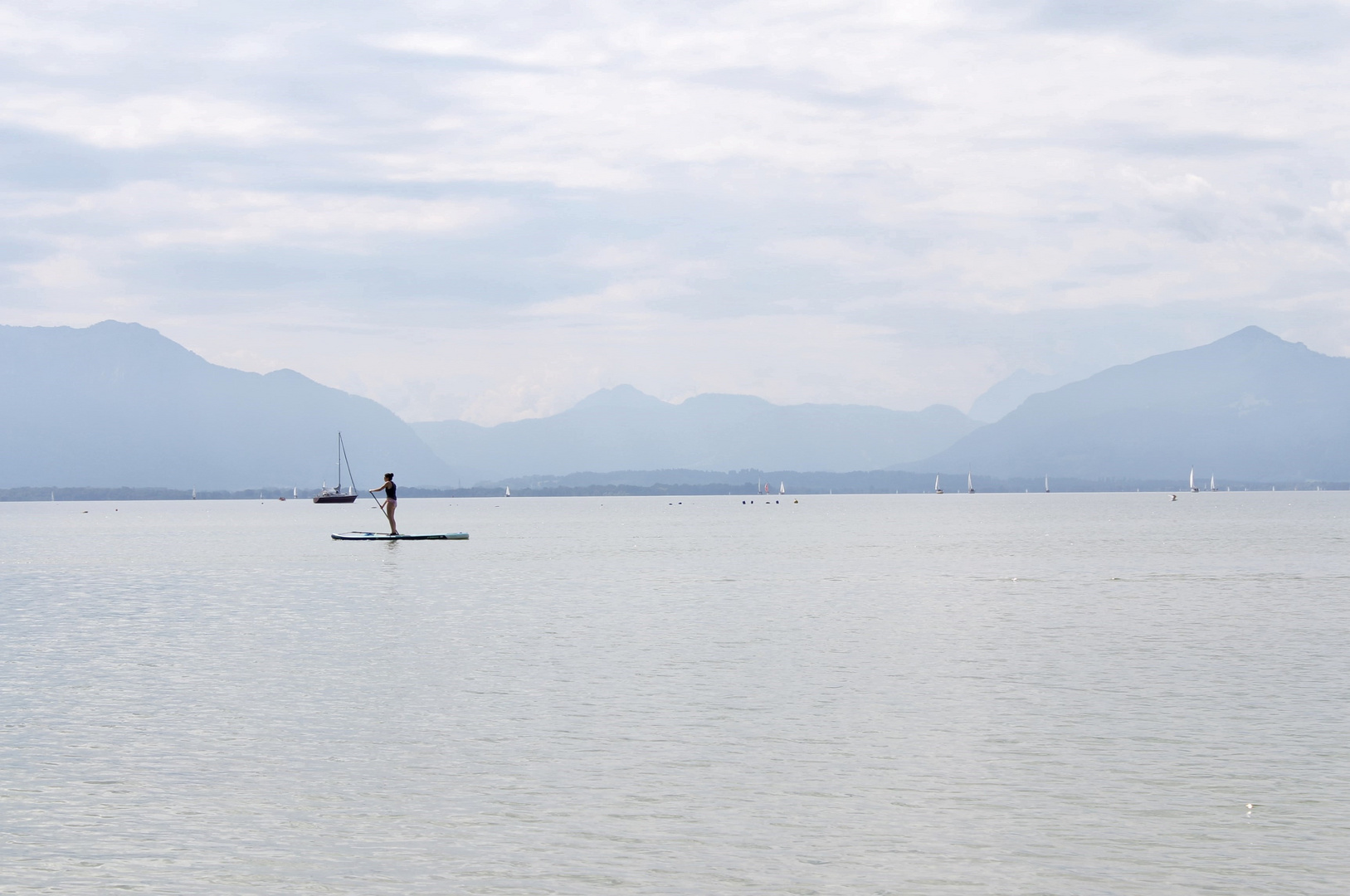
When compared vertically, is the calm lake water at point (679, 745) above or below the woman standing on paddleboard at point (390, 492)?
below

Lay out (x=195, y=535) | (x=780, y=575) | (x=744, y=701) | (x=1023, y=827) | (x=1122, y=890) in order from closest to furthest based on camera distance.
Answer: (x=1122, y=890) < (x=1023, y=827) < (x=744, y=701) < (x=780, y=575) < (x=195, y=535)

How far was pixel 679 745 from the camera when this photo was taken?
23969 mm

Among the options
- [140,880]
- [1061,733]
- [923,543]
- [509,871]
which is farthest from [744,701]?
[923,543]

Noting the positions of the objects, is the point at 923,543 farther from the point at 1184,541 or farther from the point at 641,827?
the point at 641,827

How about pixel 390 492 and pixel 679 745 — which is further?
pixel 390 492

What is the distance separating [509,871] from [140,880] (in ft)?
13.3

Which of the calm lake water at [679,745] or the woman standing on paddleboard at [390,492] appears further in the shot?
the woman standing on paddleboard at [390,492]

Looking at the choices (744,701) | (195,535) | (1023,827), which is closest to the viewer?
(1023,827)

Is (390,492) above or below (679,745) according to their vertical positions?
above

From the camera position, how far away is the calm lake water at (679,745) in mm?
16578

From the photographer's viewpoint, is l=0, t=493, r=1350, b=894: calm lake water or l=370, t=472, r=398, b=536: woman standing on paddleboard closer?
l=0, t=493, r=1350, b=894: calm lake water

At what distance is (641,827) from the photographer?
59.9 ft

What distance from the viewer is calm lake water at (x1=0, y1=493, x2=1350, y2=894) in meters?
16.6

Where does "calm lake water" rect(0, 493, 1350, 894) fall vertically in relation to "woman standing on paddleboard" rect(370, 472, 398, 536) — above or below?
below
